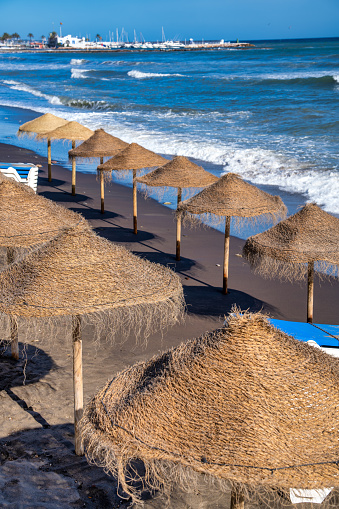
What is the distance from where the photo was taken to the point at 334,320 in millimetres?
7988

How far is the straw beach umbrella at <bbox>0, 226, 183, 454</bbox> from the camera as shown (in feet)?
14.3

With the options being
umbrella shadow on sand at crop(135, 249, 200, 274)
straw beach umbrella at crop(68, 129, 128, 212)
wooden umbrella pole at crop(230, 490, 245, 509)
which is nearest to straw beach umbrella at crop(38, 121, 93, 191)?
straw beach umbrella at crop(68, 129, 128, 212)

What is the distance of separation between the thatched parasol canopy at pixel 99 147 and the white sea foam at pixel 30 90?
78.5ft

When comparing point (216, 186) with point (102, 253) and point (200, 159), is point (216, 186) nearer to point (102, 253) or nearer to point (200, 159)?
point (102, 253)

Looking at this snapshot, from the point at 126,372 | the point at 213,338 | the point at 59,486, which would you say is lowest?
the point at 59,486

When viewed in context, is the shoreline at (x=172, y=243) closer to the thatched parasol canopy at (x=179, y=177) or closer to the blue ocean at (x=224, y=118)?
the thatched parasol canopy at (x=179, y=177)

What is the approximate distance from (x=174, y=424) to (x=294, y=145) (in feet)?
63.2

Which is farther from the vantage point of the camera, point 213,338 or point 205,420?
point 213,338

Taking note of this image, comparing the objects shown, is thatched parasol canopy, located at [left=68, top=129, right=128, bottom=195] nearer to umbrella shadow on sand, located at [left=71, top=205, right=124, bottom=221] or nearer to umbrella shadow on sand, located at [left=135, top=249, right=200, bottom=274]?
umbrella shadow on sand, located at [left=71, top=205, right=124, bottom=221]

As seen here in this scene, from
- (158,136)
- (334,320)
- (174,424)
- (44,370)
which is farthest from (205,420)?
(158,136)

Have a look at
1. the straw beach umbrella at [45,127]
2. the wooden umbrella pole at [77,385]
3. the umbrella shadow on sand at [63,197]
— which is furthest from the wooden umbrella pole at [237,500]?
the straw beach umbrella at [45,127]

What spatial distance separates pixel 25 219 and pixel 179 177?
4455 millimetres

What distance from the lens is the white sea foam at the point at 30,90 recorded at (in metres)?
37.0

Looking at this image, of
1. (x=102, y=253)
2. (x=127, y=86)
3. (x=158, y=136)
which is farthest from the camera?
(x=127, y=86)
